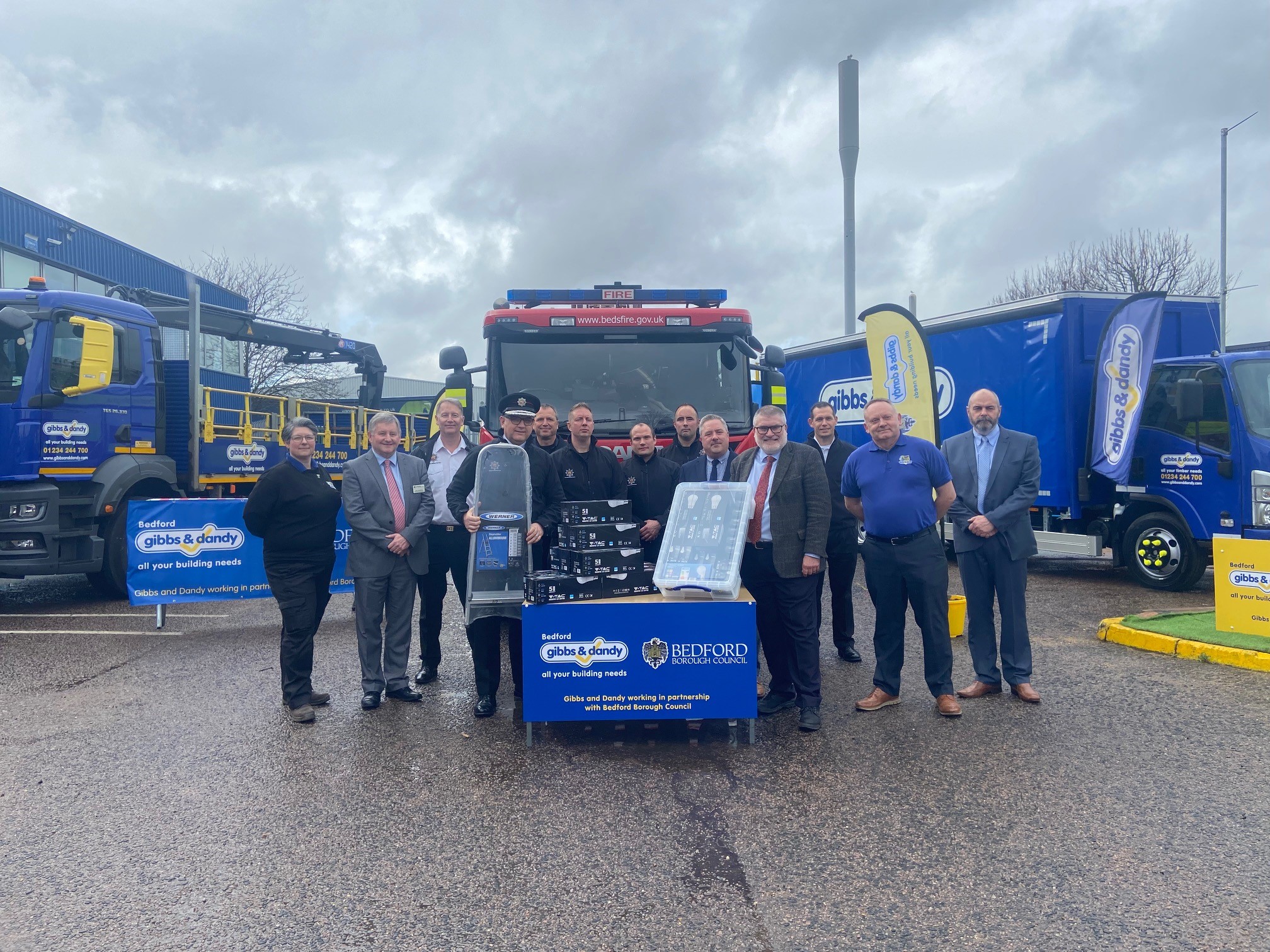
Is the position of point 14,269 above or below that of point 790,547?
above

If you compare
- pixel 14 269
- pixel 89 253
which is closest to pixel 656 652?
pixel 14 269

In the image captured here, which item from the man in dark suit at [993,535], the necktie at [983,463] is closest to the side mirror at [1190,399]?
the man in dark suit at [993,535]

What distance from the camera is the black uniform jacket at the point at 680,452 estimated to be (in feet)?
22.4

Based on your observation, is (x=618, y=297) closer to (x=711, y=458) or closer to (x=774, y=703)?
(x=711, y=458)

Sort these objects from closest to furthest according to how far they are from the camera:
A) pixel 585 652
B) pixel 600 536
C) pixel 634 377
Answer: pixel 585 652, pixel 600 536, pixel 634 377

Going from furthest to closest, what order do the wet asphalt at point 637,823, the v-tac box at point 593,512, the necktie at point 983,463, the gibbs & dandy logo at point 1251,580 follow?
the gibbs & dandy logo at point 1251,580
the necktie at point 983,463
the v-tac box at point 593,512
the wet asphalt at point 637,823

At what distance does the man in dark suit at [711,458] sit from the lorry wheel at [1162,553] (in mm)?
6094

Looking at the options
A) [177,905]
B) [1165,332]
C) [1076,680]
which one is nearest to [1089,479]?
[1165,332]

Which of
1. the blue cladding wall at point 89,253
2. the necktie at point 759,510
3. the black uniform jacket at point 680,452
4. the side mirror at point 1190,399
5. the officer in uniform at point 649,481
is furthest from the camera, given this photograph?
the blue cladding wall at point 89,253

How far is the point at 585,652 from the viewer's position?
4.80 m

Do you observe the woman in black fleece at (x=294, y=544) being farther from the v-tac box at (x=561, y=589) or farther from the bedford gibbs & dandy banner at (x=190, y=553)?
the bedford gibbs & dandy banner at (x=190, y=553)

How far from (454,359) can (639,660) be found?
4141 mm

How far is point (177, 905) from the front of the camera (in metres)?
3.22

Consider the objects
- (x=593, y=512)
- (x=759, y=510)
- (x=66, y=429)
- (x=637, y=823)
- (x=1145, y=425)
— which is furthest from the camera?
(x=1145, y=425)
